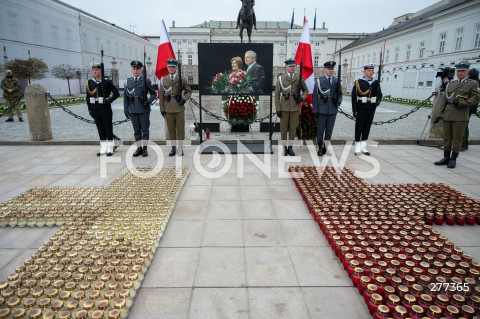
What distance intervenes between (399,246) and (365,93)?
452 centimetres

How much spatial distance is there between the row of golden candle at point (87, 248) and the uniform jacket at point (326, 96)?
3.81m

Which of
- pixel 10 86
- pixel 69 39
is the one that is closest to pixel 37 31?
pixel 69 39

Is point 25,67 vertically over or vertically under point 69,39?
under

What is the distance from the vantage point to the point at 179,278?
2.79 meters

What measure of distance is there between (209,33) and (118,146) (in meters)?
62.2

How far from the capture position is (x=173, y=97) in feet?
22.6

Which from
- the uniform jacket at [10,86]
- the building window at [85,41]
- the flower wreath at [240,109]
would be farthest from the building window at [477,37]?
the building window at [85,41]

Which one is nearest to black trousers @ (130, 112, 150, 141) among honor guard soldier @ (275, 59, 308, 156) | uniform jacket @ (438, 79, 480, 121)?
honor guard soldier @ (275, 59, 308, 156)

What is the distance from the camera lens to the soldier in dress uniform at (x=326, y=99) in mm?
6852

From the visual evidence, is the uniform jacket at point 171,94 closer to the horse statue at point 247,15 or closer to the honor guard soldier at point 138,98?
the honor guard soldier at point 138,98

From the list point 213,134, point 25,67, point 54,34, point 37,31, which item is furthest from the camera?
point 54,34

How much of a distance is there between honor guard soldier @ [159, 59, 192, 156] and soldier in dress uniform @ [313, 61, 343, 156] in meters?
2.96

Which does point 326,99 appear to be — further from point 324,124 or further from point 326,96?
point 324,124

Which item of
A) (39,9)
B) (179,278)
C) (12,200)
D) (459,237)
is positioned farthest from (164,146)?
(39,9)
